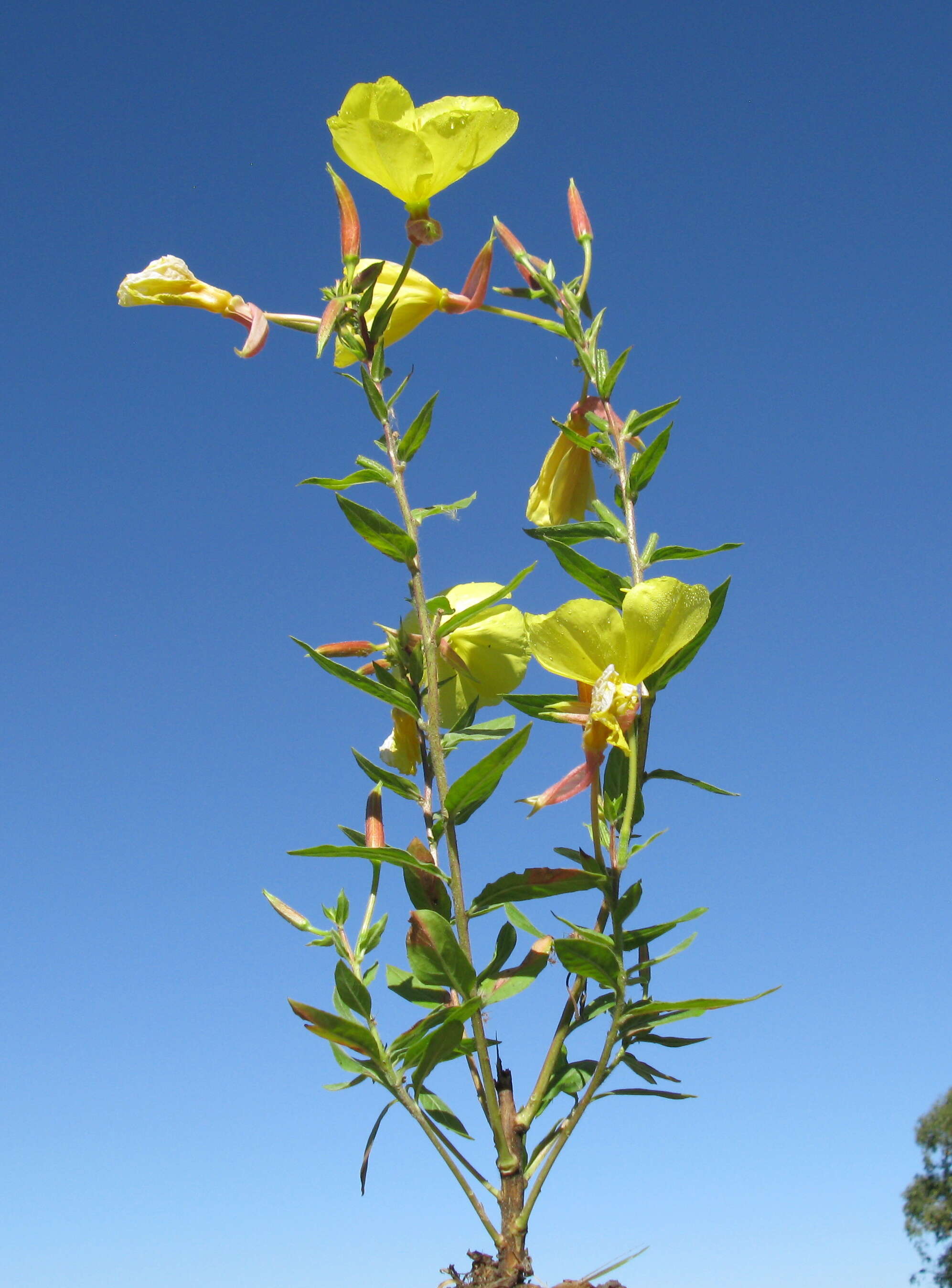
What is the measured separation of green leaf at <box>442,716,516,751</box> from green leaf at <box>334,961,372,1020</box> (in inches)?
11.9

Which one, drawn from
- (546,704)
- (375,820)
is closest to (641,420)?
(546,704)

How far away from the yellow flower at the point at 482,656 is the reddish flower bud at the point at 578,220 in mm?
607

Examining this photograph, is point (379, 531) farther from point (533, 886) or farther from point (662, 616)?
point (533, 886)

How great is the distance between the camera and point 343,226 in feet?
4.48

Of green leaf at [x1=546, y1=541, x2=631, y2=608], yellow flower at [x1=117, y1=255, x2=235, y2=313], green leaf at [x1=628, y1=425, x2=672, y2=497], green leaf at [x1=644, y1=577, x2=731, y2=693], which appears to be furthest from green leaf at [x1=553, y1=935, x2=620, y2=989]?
yellow flower at [x1=117, y1=255, x2=235, y2=313]

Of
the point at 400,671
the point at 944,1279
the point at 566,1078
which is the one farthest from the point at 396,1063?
the point at 944,1279

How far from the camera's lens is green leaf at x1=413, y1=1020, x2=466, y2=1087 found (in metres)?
1.03

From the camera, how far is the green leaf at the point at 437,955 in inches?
41.6

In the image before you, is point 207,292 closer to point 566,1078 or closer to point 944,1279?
point 566,1078

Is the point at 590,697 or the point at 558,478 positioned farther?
the point at 558,478

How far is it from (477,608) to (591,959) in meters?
0.44

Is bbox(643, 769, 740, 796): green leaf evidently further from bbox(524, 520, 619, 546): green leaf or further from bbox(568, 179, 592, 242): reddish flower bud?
bbox(568, 179, 592, 242): reddish flower bud

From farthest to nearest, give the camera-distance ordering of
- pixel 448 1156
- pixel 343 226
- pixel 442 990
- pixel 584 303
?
pixel 584 303 < pixel 343 226 < pixel 442 990 < pixel 448 1156

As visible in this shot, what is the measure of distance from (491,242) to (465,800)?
2.76 feet
